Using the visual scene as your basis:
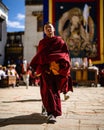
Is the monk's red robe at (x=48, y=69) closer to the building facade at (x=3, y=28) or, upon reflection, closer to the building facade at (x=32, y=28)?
the building facade at (x=32, y=28)

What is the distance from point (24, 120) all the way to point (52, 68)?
33.8 inches

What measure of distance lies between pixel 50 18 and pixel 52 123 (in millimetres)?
14315

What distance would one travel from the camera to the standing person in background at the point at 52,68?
158 inches

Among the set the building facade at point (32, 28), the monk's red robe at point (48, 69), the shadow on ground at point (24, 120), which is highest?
the building facade at point (32, 28)

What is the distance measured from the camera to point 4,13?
2369 cm

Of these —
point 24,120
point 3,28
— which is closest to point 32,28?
point 3,28

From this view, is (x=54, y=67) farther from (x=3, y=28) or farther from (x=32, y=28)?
(x=3, y=28)

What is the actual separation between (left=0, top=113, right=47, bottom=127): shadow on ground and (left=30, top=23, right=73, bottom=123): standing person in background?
0.25 metres

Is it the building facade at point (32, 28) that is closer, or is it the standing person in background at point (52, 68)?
the standing person in background at point (52, 68)

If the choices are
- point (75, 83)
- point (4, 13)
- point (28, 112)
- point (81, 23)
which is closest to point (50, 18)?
point (81, 23)

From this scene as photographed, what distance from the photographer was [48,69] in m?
4.16

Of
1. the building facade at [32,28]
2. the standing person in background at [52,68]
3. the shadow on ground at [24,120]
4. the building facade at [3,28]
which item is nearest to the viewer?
the shadow on ground at [24,120]

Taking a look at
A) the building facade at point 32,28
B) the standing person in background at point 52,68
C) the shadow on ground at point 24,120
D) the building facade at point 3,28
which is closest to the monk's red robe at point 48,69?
the standing person in background at point 52,68

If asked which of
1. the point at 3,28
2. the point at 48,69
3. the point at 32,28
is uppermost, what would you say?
the point at 3,28
